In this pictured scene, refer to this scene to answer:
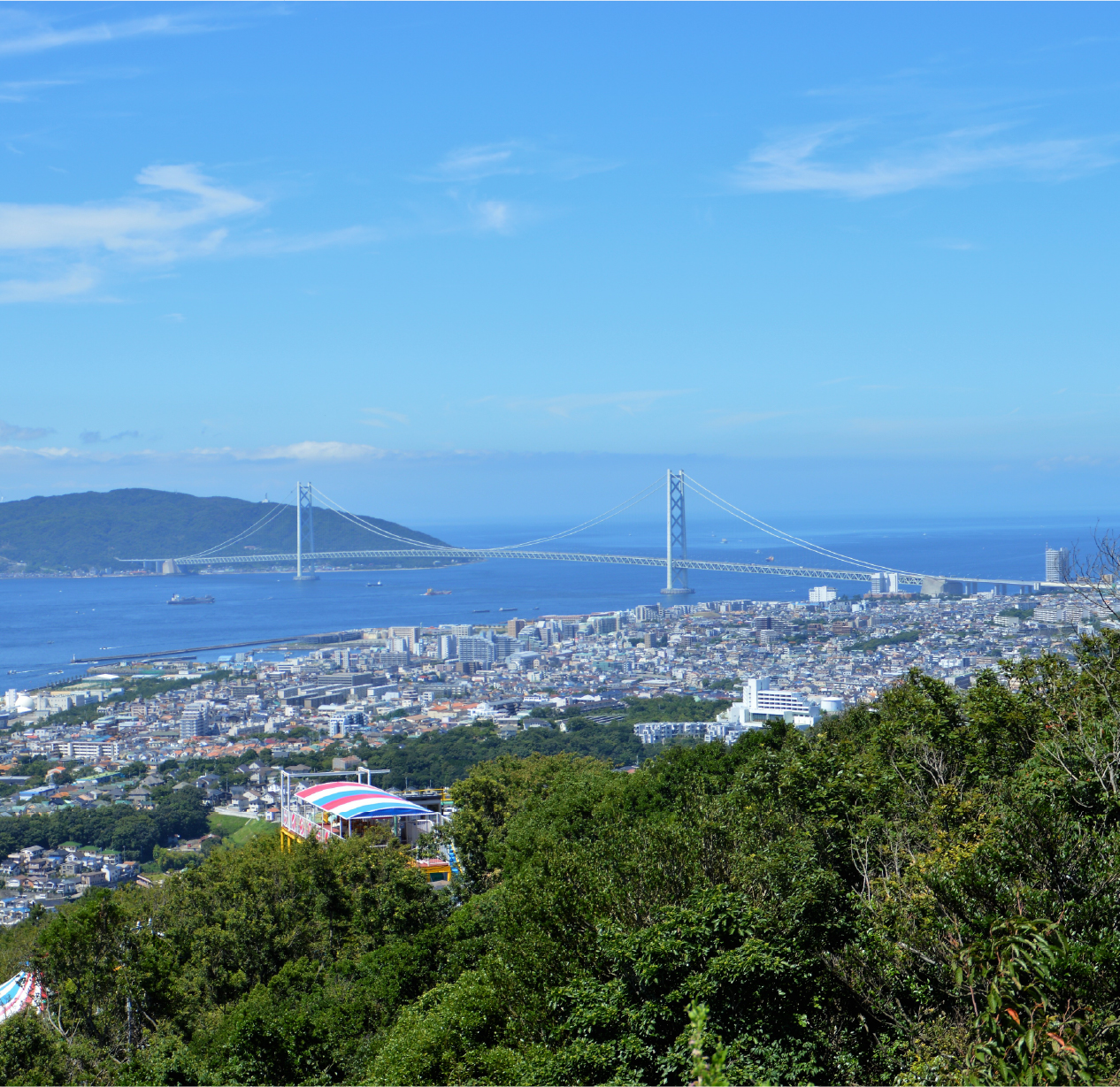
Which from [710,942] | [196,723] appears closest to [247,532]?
[196,723]

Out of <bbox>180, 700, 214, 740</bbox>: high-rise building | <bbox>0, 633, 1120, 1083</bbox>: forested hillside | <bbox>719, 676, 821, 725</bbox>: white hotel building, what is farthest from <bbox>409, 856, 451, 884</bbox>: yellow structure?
<bbox>180, 700, 214, 740</bbox>: high-rise building

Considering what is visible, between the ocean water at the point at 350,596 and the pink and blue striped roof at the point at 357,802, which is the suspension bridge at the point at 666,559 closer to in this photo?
the ocean water at the point at 350,596

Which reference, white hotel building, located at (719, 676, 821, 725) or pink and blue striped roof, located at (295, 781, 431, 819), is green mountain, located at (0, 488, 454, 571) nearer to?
white hotel building, located at (719, 676, 821, 725)

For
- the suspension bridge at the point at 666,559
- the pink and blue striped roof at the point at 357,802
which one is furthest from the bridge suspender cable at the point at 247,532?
the pink and blue striped roof at the point at 357,802

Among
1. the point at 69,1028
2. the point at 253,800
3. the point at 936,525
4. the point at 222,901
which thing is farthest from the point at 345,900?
the point at 936,525

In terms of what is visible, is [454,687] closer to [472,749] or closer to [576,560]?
[472,749]

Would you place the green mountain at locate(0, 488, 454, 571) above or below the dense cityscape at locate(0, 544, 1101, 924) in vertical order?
→ above
